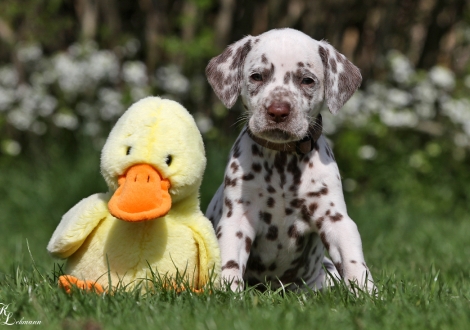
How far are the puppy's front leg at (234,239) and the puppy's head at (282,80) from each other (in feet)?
1.60

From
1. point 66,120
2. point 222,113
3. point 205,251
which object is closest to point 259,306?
point 205,251

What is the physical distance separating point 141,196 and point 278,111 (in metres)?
0.99

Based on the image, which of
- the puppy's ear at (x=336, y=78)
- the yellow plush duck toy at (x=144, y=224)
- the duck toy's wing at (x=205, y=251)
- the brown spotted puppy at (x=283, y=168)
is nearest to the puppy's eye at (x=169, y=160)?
the yellow plush duck toy at (x=144, y=224)

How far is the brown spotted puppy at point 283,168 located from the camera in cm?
400

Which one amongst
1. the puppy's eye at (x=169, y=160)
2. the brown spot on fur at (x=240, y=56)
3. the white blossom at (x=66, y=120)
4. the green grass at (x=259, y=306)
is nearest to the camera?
the green grass at (x=259, y=306)

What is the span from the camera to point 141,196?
3.35 metres

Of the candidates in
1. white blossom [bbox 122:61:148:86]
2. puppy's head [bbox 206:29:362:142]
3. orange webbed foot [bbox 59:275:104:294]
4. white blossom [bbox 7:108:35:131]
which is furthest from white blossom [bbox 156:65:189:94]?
orange webbed foot [bbox 59:275:104:294]

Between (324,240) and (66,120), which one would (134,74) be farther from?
(324,240)

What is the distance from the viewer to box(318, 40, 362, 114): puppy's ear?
4.30m

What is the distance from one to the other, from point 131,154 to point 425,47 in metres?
8.28

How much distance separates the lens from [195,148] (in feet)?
12.2

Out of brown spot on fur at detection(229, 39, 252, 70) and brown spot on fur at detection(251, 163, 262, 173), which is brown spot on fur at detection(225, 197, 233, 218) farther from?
brown spot on fur at detection(229, 39, 252, 70)

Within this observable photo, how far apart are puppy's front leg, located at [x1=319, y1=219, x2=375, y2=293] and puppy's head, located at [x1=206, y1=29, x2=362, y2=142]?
56cm

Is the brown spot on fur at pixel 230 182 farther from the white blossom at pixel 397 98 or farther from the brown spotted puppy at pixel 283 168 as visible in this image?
the white blossom at pixel 397 98
